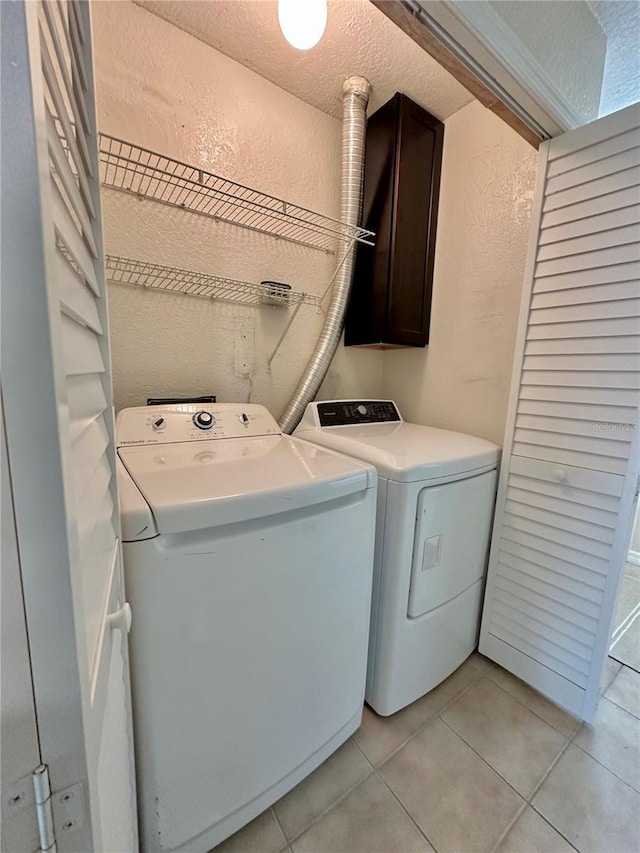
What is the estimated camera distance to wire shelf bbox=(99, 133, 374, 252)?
1.22 metres

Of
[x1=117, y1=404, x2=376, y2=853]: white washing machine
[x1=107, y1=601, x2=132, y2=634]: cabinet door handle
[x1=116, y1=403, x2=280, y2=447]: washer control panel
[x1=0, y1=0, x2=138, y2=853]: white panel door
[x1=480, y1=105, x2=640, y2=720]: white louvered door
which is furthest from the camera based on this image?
[x1=116, y1=403, x2=280, y2=447]: washer control panel

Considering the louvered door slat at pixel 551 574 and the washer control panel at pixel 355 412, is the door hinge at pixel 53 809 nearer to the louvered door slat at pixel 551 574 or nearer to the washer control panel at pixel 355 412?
the washer control panel at pixel 355 412

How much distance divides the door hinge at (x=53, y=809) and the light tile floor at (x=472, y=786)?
38.6 inches

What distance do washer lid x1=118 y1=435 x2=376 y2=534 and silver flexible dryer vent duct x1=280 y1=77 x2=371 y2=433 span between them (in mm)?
532

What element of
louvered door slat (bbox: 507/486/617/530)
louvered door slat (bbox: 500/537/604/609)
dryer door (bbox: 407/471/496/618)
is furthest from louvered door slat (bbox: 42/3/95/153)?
louvered door slat (bbox: 500/537/604/609)

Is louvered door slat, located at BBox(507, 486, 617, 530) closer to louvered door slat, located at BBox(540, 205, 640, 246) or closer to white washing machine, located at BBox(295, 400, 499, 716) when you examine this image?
white washing machine, located at BBox(295, 400, 499, 716)

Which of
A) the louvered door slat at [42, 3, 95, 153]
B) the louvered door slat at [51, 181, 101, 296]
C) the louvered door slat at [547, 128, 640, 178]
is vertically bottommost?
the louvered door slat at [51, 181, 101, 296]

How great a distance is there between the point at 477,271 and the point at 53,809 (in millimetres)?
2050

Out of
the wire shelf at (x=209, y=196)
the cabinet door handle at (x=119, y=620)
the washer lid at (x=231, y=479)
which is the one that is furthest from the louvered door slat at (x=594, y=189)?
the cabinet door handle at (x=119, y=620)

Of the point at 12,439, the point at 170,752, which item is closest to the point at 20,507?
the point at 12,439

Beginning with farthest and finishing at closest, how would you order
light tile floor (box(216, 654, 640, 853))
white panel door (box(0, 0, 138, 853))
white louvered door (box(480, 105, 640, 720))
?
white louvered door (box(480, 105, 640, 720))
light tile floor (box(216, 654, 640, 853))
white panel door (box(0, 0, 138, 853))

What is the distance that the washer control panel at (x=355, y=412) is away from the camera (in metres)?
1.67

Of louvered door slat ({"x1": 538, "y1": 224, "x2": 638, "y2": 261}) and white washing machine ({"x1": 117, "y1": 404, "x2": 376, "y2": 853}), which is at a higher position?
louvered door slat ({"x1": 538, "y1": 224, "x2": 638, "y2": 261})

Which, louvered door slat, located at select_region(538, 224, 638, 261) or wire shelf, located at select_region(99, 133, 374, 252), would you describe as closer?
louvered door slat, located at select_region(538, 224, 638, 261)
